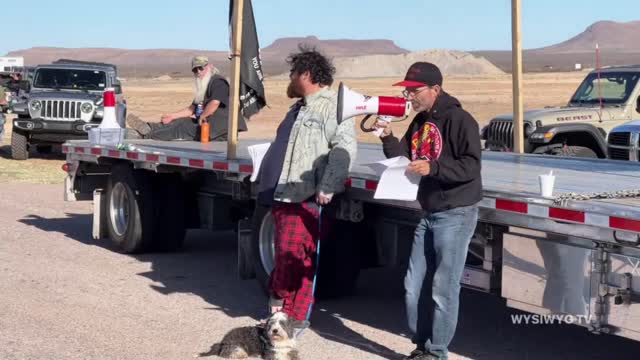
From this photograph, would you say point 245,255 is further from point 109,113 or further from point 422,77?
point 109,113

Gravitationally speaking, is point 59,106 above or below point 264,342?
above

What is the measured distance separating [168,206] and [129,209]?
449 mm

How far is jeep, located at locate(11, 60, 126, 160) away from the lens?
22359mm

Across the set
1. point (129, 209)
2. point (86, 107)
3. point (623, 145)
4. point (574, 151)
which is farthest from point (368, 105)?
point (86, 107)

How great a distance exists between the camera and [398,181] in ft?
21.2

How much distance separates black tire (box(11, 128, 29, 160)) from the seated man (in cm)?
1043

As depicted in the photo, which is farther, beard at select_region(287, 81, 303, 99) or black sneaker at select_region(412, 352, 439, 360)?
beard at select_region(287, 81, 303, 99)

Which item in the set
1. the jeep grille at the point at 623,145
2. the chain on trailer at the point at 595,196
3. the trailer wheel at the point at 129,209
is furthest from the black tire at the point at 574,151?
the chain on trailer at the point at 595,196

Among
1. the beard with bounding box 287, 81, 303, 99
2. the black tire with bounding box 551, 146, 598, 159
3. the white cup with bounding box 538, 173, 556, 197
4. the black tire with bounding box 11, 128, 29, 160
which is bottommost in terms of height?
the black tire with bounding box 11, 128, 29, 160

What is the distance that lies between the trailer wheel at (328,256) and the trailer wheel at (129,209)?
7.29 ft

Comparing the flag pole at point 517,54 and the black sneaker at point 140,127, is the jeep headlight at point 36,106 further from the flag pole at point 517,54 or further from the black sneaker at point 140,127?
the flag pole at point 517,54

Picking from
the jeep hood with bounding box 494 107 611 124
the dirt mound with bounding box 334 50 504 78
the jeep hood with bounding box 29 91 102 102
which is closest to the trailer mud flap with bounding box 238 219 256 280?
the jeep hood with bounding box 494 107 611 124

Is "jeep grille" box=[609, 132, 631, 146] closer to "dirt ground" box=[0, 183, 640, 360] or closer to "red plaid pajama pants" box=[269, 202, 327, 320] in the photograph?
"dirt ground" box=[0, 183, 640, 360]

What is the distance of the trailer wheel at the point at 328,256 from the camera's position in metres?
8.32
